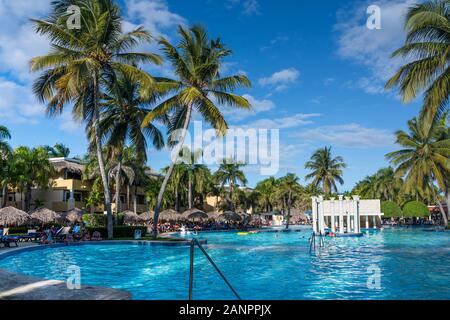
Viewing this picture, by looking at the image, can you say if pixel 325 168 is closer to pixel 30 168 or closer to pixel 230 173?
pixel 230 173

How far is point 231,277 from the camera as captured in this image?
42.3ft

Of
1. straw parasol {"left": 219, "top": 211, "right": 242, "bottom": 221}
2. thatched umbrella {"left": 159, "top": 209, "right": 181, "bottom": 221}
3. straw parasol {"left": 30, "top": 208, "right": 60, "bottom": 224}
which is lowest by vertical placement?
straw parasol {"left": 219, "top": 211, "right": 242, "bottom": 221}

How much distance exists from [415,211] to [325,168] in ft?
47.8

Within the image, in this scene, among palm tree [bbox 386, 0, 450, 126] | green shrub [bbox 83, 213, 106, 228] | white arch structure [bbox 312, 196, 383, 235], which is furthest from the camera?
white arch structure [bbox 312, 196, 383, 235]

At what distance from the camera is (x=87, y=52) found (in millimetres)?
23500

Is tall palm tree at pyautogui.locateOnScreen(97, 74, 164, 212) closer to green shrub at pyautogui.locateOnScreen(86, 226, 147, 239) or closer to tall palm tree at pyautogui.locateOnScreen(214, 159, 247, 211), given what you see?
green shrub at pyautogui.locateOnScreen(86, 226, 147, 239)

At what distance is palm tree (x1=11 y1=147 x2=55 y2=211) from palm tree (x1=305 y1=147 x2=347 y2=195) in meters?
38.9

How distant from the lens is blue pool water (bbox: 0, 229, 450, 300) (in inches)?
411

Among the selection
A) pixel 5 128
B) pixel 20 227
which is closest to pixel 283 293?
pixel 5 128

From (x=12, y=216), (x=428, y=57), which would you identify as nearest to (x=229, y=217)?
(x=12, y=216)

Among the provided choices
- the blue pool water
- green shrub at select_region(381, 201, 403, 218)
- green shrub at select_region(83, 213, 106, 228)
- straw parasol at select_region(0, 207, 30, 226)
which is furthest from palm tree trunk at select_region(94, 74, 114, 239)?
green shrub at select_region(381, 201, 403, 218)

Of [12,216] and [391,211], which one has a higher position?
[12,216]
